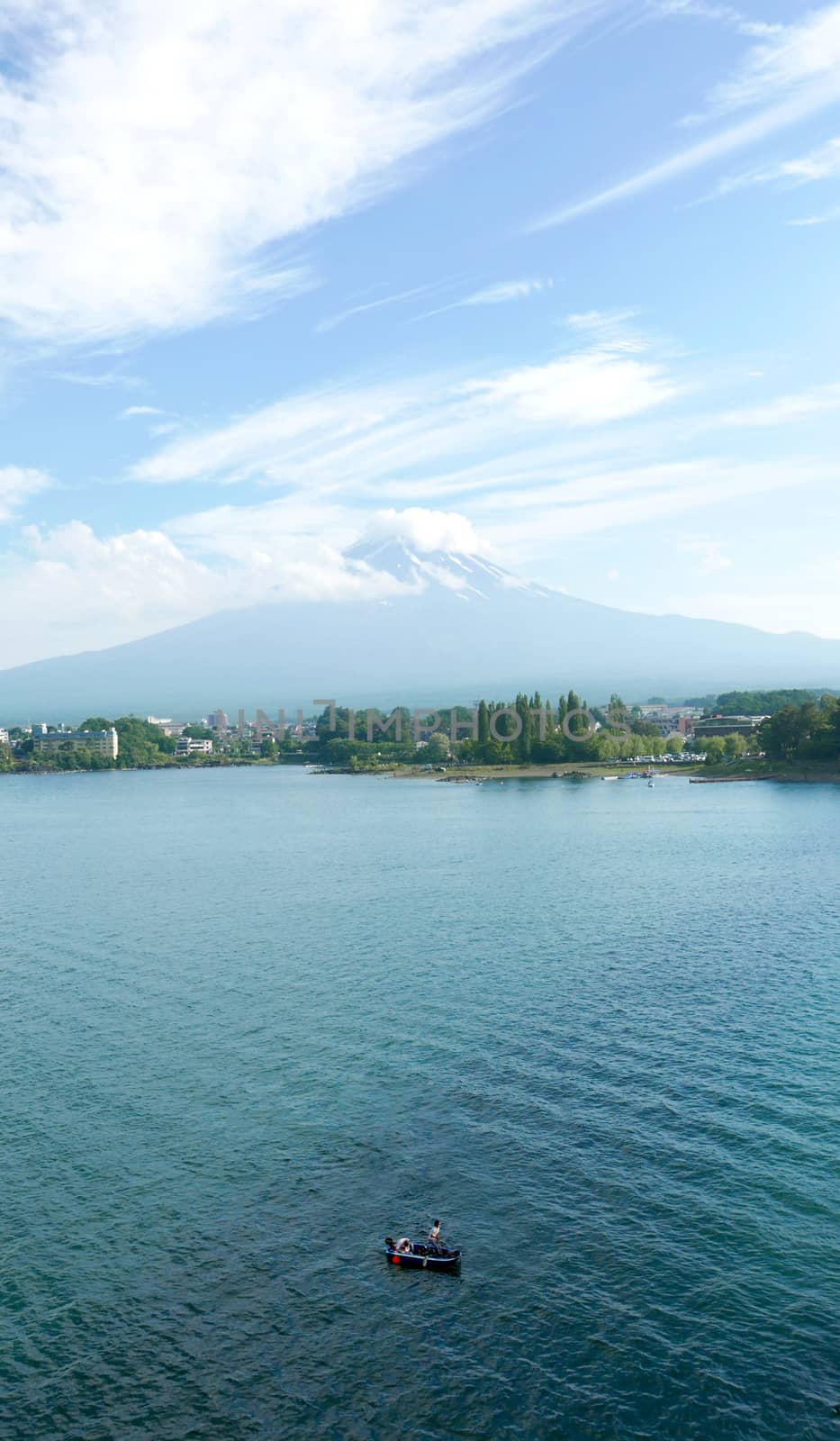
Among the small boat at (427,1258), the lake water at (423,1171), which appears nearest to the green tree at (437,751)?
the lake water at (423,1171)

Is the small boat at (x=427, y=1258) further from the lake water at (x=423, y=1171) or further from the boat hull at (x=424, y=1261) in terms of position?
the lake water at (x=423, y=1171)

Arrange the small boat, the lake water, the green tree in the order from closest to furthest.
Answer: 1. the lake water
2. the small boat
3. the green tree

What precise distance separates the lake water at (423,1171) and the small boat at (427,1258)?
28 cm

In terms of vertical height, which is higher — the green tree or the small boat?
the green tree

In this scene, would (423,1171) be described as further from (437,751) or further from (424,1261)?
(437,751)

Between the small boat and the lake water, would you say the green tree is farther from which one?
the small boat

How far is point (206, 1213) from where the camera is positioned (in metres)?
22.8

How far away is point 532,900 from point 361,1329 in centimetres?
3777

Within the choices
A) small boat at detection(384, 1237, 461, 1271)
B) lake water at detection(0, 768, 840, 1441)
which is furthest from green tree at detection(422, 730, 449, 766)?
small boat at detection(384, 1237, 461, 1271)

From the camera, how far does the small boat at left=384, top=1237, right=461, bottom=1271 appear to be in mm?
20328

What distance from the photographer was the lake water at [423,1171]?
17.4 meters

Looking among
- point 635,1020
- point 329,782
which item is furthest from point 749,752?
point 635,1020

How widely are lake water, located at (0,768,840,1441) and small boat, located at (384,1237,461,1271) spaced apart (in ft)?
0.92

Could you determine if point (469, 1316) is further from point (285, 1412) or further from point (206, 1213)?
point (206, 1213)
